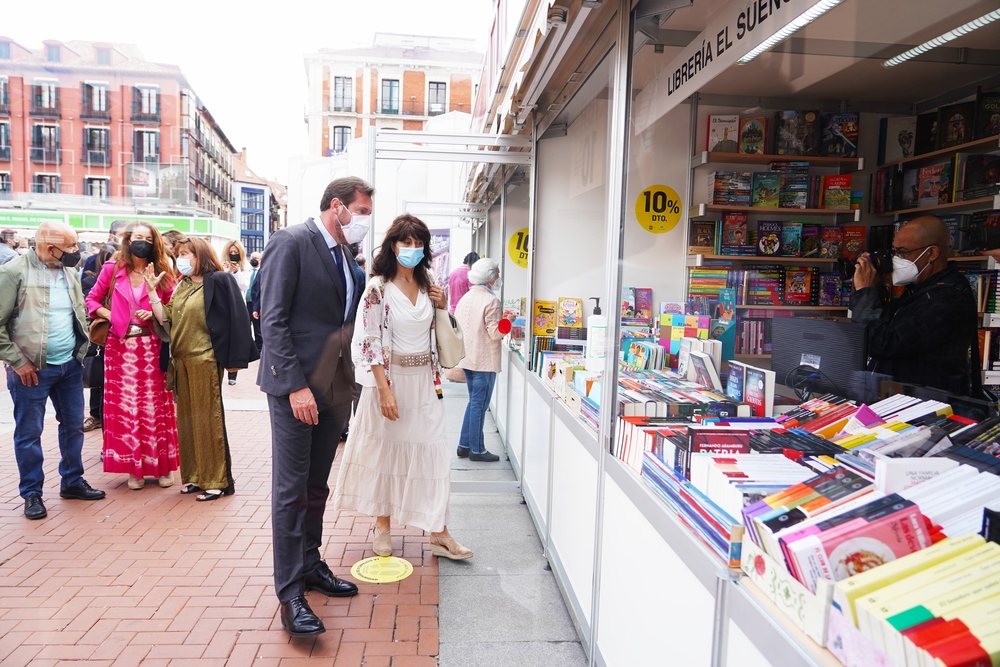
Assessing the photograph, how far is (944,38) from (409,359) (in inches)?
117

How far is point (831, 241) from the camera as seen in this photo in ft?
14.6

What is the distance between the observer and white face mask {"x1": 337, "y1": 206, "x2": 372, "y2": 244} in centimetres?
294

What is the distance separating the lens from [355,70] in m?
40.1

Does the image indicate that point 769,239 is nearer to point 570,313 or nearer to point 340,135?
point 570,313

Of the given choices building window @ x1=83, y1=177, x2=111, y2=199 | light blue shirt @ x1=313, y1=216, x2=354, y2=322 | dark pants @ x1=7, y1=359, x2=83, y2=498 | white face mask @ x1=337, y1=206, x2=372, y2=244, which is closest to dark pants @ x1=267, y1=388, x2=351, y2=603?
light blue shirt @ x1=313, y1=216, x2=354, y2=322

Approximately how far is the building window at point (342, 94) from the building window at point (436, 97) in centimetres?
474

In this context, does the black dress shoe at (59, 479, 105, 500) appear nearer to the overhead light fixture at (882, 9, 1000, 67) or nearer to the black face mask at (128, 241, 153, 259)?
the black face mask at (128, 241, 153, 259)

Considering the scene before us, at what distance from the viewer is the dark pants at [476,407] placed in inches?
210

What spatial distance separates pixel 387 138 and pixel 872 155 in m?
3.13

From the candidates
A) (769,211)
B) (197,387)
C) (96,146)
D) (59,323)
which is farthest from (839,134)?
(96,146)

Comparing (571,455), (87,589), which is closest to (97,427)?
(87,589)

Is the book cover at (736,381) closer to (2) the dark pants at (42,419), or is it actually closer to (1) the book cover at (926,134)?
(1) the book cover at (926,134)

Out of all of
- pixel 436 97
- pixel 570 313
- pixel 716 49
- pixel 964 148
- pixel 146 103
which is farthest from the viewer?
pixel 436 97

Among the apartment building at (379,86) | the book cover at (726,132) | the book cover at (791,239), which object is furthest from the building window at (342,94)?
the book cover at (791,239)
